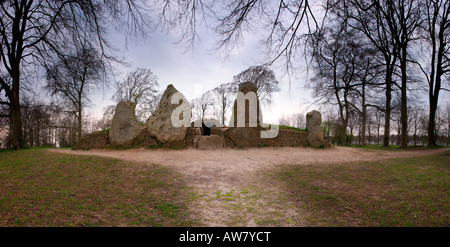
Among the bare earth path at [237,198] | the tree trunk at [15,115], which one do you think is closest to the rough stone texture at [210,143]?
the bare earth path at [237,198]

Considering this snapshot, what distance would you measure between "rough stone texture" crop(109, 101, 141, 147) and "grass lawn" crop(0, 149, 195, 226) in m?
4.57

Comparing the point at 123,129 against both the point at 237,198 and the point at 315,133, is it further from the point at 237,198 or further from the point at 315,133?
the point at 315,133

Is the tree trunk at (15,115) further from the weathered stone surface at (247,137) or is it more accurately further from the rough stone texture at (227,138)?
the weathered stone surface at (247,137)

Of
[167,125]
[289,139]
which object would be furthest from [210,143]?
[289,139]

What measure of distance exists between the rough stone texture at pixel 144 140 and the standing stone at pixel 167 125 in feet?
0.79

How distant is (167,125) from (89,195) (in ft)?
23.4

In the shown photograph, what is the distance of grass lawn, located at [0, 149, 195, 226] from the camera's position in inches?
118

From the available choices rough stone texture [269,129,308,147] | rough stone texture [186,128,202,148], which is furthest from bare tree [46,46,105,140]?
rough stone texture [269,129,308,147]

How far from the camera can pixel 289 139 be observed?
1247 cm

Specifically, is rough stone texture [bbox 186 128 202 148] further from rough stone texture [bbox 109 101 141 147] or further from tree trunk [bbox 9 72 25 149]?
tree trunk [bbox 9 72 25 149]

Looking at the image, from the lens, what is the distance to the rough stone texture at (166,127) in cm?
1082

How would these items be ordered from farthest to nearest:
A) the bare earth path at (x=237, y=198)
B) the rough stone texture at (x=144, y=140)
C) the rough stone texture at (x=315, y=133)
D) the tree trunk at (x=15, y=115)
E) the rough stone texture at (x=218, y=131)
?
1. the rough stone texture at (x=315, y=133)
2. the rough stone texture at (x=218, y=131)
3. the rough stone texture at (x=144, y=140)
4. the tree trunk at (x=15, y=115)
5. the bare earth path at (x=237, y=198)
